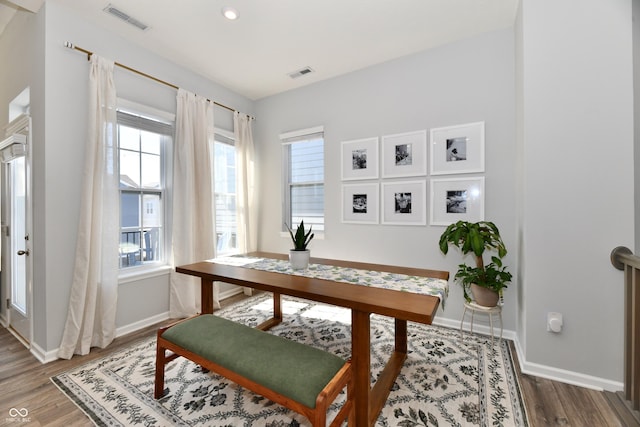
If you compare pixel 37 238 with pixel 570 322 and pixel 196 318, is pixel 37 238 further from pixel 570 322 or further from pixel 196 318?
pixel 570 322

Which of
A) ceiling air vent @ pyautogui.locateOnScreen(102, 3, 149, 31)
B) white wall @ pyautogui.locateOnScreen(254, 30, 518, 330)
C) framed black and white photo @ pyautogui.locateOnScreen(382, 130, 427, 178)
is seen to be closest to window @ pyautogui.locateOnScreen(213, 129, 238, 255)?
white wall @ pyautogui.locateOnScreen(254, 30, 518, 330)

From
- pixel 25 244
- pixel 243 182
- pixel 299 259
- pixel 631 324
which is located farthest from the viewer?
pixel 243 182

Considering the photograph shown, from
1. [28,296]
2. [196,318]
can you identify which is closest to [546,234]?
[196,318]

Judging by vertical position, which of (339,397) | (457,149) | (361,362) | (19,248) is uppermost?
(457,149)

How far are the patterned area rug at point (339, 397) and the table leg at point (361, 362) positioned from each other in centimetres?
19

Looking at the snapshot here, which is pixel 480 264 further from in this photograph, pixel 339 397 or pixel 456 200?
pixel 339 397

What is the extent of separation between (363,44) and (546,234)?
2.33 meters

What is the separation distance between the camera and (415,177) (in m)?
2.85

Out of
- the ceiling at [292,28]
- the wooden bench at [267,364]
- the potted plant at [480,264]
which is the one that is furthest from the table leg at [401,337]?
the ceiling at [292,28]

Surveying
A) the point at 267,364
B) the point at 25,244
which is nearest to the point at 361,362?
the point at 267,364

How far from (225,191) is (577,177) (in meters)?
3.54

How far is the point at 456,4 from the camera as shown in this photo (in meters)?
2.17

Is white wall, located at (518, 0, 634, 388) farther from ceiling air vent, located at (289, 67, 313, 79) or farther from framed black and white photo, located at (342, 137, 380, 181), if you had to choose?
ceiling air vent, located at (289, 67, 313, 79)

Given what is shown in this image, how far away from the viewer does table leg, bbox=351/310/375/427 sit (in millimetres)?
1379
